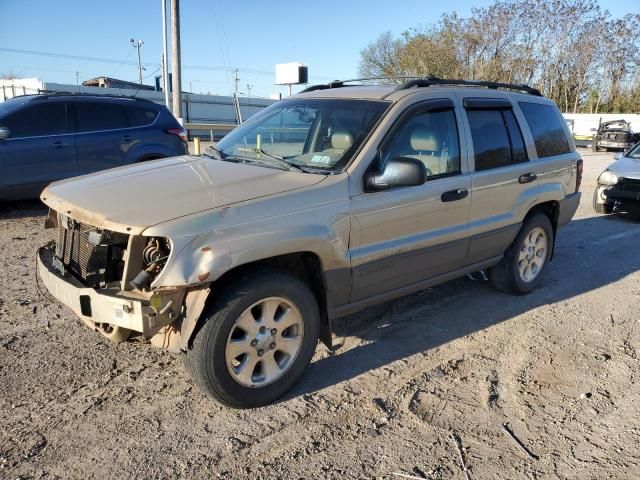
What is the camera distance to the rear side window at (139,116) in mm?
8898

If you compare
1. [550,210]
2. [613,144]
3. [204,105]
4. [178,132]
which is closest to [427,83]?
[550,210]

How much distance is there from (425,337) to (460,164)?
55.5 inches

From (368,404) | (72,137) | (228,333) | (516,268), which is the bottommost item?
(368,404)

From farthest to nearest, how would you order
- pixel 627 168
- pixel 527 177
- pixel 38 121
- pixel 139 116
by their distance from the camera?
pixel 627 168 → pixel 139 116 → pixel 38 121 → pixel 527 177

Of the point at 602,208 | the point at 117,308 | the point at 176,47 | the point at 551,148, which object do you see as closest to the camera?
the point at 117,308

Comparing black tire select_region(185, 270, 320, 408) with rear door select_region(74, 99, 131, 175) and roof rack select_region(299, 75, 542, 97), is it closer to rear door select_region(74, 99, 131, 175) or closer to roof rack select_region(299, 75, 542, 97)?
roof rack select_region(299, 75, 542, 97)

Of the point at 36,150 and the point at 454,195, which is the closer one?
the point at 454,195

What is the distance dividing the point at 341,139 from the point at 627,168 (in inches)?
298

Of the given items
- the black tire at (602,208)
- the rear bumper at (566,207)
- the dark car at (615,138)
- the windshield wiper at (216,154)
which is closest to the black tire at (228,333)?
the windshield wiper at (216,154)

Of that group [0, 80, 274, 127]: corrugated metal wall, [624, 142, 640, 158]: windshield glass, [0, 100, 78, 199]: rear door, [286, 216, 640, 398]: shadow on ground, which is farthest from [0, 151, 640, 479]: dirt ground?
[0, 80, 274, 127]: corrugated metal wall

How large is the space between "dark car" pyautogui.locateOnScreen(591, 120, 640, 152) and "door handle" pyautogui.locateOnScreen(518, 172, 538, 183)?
24.1m

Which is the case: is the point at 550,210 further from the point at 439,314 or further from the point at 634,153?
the point at 634,153

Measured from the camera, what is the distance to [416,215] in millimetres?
3973

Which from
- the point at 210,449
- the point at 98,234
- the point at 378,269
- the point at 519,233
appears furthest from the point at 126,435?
the point at 519,233
